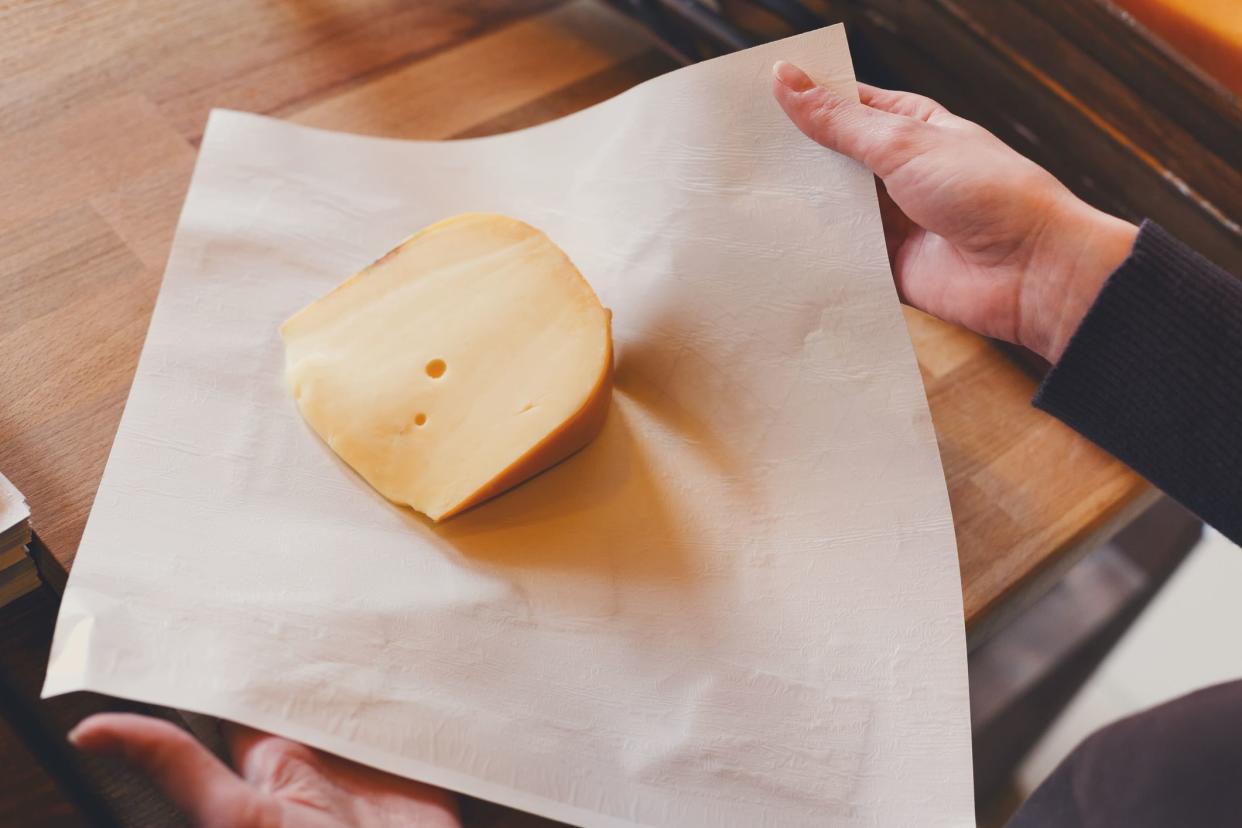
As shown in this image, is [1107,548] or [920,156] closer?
[920,156]

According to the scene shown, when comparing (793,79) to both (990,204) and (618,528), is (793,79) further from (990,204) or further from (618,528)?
(618,528)

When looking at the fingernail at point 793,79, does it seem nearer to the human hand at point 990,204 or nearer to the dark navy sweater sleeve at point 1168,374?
the human hand at point 990,204

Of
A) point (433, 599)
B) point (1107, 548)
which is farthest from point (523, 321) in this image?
point (1107, 548)

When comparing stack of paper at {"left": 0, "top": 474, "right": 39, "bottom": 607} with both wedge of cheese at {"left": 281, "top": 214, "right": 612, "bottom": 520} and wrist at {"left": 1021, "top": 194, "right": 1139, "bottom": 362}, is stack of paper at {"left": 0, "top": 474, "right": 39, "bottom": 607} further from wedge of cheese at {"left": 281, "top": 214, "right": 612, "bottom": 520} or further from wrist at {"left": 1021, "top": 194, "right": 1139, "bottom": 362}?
wrist at {"left": 1021, "top": 194, "right": 1139, "bottom": 362}

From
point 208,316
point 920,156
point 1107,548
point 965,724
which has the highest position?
point 920,156

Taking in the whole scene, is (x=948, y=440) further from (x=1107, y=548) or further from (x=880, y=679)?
(x=1107, y=548)

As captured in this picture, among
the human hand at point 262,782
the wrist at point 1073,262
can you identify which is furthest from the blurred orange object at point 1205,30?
the human hand at point 262,782

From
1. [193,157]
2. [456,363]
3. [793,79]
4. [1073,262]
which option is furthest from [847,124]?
[193,157]
